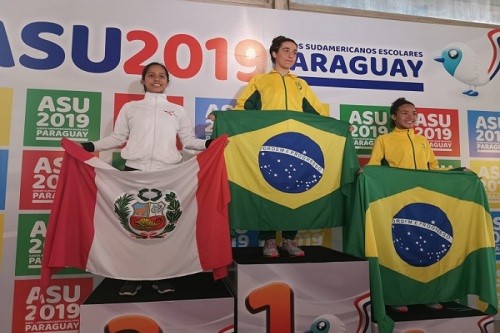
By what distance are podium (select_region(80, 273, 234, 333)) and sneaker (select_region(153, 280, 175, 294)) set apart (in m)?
0.02

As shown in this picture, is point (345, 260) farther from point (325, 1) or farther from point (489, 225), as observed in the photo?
point (325, 1)

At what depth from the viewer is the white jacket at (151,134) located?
2053 mm

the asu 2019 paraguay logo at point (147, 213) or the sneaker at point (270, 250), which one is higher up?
the asu 2019 paraguay logo at point (147, 213)

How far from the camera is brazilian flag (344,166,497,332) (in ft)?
6.88

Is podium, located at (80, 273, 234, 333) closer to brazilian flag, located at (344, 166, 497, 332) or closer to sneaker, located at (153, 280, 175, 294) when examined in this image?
sneaker, located at (153, 280, 175, 294)

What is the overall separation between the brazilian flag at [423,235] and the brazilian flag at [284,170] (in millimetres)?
159

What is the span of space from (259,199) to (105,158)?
1022 mm

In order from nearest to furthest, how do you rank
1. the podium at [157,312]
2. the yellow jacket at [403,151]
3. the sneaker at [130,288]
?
the podium at [157,312]
the sneaker at [130,288]
the yellow jacket at [403,151]

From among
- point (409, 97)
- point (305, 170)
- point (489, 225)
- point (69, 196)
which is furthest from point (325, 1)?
point (69, 196)

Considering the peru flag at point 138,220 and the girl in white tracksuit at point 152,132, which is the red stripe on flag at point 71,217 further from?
the girl in white tracksuit at point 152,132

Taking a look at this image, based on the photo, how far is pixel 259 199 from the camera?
2.14 meters

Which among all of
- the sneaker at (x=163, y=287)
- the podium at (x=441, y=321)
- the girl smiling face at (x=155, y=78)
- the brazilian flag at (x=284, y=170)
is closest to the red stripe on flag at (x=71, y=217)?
the sneaker at (x=163, y=287)

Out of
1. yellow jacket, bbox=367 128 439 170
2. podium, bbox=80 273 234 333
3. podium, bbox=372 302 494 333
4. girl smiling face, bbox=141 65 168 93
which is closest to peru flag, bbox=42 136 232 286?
podium, bbox=80 273 234 333

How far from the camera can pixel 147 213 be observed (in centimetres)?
188
